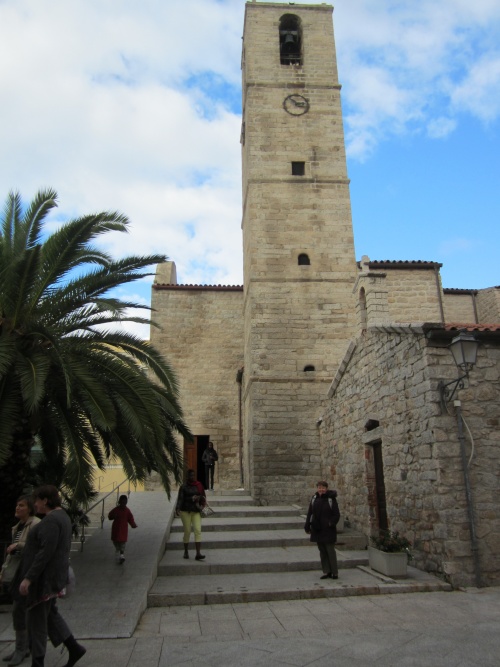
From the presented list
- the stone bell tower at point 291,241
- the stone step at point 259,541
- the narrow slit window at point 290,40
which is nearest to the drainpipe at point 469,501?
the stone step at point 259,541

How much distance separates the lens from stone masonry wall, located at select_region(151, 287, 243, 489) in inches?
775

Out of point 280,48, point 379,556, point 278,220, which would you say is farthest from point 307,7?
point 379,556

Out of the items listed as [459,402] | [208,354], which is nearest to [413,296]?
[208,354]

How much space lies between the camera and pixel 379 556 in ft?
25.1

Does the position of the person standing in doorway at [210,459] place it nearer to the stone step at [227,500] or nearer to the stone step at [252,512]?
the stone step at [227,500]

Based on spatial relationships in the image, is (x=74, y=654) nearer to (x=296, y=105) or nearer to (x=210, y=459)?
(x=210, y=459)

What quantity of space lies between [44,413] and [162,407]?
198cm

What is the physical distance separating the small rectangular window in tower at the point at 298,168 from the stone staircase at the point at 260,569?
11133 mm

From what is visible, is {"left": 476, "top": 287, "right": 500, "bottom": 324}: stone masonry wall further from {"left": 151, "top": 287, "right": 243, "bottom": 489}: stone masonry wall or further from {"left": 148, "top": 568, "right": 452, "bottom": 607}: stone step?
{"left": 148, "top": 568, "right": 452, "bottom": 607}: stone step

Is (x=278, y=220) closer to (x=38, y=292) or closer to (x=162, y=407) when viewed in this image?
(x=162, y=407)

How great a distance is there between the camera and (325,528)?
7.59 m

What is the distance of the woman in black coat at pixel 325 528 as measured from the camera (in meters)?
7.58

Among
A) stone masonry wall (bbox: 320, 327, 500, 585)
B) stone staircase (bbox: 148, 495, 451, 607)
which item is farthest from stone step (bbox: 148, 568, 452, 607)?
stone masonry wall (bbox: 320, 327, 500, 585)

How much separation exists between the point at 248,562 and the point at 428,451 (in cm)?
330
